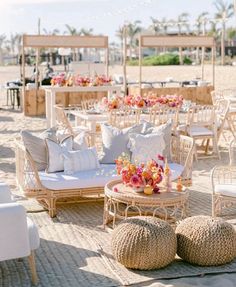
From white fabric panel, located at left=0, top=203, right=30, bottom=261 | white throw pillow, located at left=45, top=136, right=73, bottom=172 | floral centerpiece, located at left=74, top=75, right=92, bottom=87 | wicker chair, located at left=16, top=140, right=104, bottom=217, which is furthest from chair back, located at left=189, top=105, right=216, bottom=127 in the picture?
white fabric panel, located at left=0, top=203, right=30, bottom=261

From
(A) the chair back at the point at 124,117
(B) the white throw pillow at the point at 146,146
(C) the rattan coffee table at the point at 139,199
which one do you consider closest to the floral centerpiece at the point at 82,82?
(A) the chair back at the point at 124,117

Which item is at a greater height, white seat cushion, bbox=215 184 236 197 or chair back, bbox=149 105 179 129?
chair back, bbox=149 105 179 129

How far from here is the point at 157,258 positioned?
453cm

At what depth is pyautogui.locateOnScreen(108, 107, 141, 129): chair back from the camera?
29.2 ft

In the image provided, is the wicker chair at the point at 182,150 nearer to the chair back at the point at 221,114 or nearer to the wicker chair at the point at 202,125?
the wicker chair at the point at 202,125

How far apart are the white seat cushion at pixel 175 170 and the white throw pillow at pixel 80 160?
0.78m

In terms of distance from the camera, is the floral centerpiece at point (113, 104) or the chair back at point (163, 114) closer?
the floral centerpiece at point (113, 104)

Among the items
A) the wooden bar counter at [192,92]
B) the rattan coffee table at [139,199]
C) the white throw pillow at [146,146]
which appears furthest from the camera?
the wooden bar counter at [192,92]

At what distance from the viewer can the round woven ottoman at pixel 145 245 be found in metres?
4.52

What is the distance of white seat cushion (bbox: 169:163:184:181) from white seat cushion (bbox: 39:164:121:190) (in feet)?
1.84

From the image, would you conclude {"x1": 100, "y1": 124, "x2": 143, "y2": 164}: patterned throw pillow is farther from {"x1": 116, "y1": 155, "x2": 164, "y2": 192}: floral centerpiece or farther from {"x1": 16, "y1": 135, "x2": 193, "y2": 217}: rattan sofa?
{"x1": 116, "y1": 155, "x2": 164, "y2": 192}: floral centerpiece

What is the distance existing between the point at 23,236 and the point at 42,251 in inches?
32.5

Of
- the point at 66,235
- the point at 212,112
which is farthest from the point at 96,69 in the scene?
the point at 66,235

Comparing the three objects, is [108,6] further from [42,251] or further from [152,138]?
[42,251]
